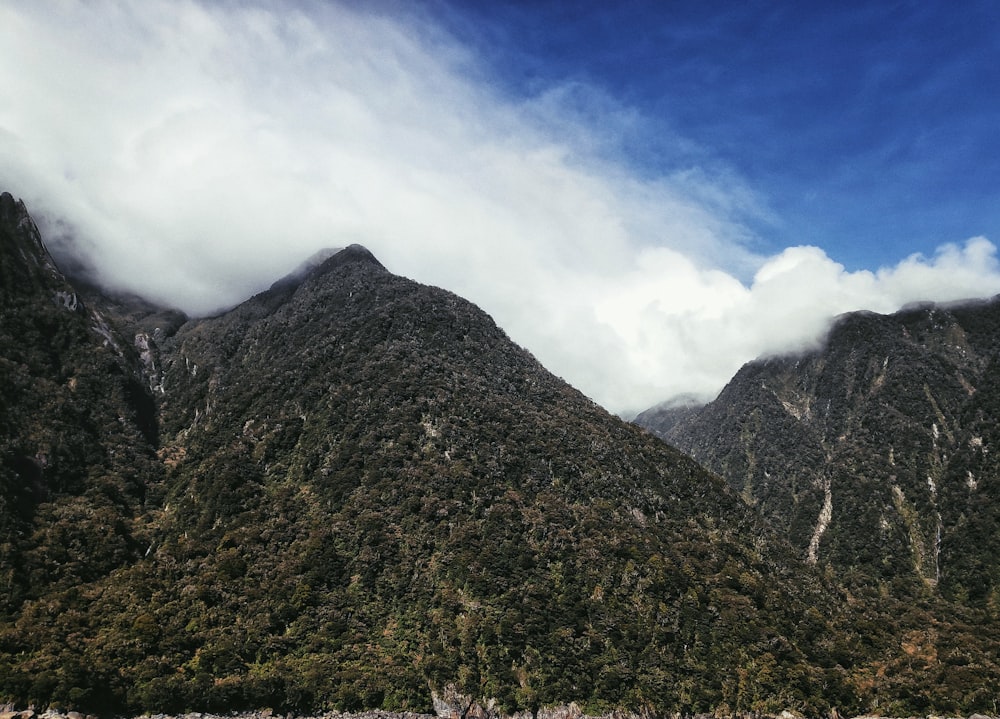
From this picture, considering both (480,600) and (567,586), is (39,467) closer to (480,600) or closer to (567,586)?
(480,600)

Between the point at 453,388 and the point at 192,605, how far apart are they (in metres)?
81.8

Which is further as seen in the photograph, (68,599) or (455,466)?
(455,466)

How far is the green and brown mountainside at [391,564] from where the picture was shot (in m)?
100

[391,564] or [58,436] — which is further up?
[58,436]

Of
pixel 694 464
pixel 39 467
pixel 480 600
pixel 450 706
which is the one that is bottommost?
pixel 450 706

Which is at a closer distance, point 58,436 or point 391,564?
point 391,564

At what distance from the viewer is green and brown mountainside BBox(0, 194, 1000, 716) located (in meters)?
100

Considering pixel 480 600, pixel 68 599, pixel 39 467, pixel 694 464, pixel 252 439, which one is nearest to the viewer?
pixel 68 599

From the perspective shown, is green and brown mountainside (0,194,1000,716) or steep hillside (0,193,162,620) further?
steep hillside (0,193,162,620)

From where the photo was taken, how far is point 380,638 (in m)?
109

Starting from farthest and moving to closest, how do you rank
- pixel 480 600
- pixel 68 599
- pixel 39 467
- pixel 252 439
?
pixel 252 439 → pixel 39 467 → pixel 480 600 → pixel 68 599

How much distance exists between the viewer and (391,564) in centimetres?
12175

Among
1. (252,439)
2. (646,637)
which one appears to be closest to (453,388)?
(252,439)

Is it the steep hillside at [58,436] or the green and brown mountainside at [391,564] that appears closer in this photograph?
the green and brown mountainside at [391,564]
